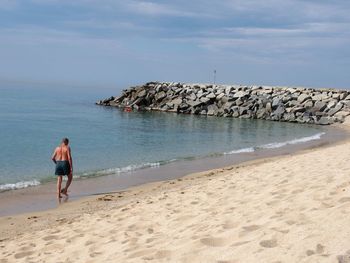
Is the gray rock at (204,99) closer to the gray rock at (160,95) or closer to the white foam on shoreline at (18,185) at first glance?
the gray rock at (160,95)

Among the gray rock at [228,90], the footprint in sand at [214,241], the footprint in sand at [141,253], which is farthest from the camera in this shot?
the gray rock at [228,90]

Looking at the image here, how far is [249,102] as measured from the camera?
49.7 metres

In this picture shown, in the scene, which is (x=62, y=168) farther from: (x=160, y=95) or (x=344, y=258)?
(x=160, y=95)

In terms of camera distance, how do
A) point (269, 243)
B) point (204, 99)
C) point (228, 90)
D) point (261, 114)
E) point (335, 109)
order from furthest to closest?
point (228, 90)
point (204, 99)
point (261, 114)
point (335, 109)
point (269, 243)

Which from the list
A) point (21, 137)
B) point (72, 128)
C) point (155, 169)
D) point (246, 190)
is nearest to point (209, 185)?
point (246, 190)

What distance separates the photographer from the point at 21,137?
2839cm

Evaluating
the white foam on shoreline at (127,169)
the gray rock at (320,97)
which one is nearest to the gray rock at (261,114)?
the gray rock at (320,97)

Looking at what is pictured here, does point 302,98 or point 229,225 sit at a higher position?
point 302,98

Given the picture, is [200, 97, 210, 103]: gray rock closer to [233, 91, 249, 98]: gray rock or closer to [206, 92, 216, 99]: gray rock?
[206, 92, 216, 99]: gray rock

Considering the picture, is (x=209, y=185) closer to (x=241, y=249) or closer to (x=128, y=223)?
(x=128, y=223)

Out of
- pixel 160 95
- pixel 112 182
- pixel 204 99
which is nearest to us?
pixel 112 182

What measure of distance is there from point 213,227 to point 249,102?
44.3 meters

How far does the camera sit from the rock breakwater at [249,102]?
4488 cm

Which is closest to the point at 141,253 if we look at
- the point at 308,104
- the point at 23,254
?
the point at 23,254
